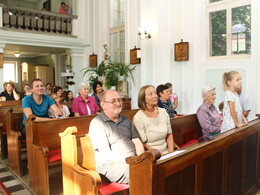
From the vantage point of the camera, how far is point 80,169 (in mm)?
2346

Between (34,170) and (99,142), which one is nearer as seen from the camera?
(99,142)

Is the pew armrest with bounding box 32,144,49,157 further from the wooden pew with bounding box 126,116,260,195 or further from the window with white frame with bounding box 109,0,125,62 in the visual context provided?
the window with white frame with bounding box 109,0,125,62

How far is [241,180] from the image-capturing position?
9.19 ft

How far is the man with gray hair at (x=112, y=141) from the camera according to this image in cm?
227

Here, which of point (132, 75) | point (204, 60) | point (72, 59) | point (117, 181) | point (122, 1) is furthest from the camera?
point (72, 59)

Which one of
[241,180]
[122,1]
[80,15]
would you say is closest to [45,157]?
[241,180]

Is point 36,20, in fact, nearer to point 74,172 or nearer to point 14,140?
point 14,140

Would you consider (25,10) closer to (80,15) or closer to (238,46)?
(80,15)

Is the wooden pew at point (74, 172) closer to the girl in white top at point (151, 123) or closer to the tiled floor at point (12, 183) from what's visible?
the girl in white top at point (151, 123)

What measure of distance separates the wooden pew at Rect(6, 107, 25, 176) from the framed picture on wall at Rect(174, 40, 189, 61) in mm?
3726

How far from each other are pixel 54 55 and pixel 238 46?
875 centimetres

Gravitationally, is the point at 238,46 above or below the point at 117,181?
above

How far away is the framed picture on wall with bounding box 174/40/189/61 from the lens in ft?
20.0

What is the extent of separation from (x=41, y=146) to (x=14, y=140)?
1.18 m
